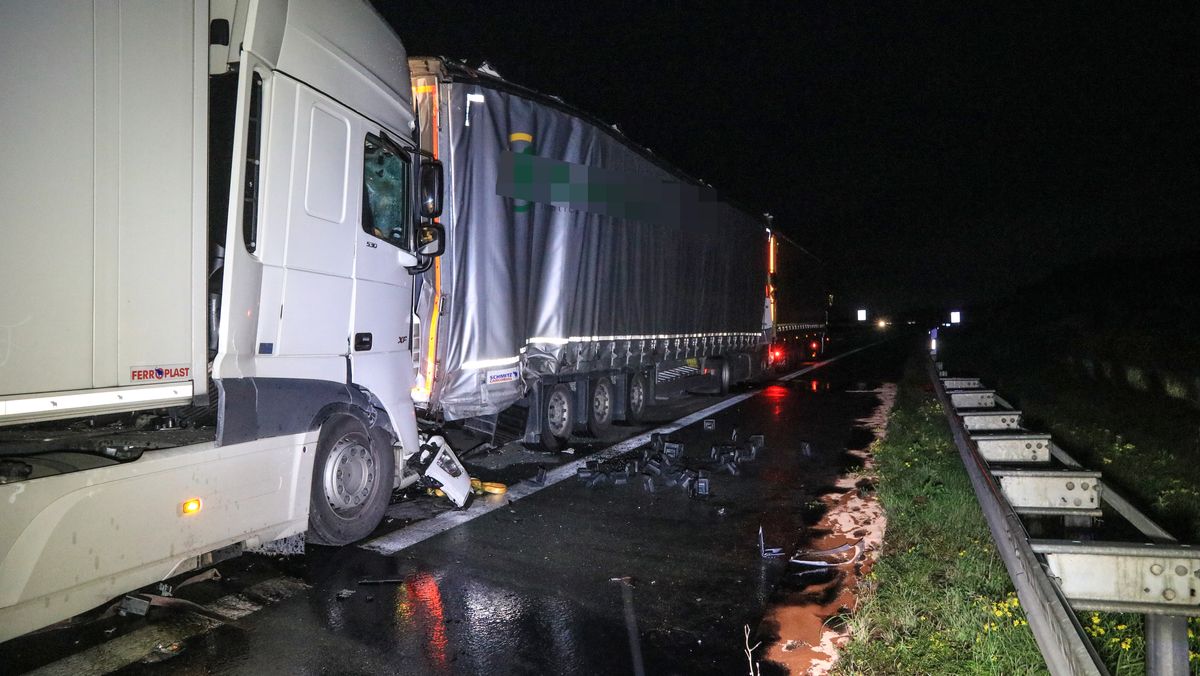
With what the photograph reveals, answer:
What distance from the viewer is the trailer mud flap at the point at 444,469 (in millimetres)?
6012

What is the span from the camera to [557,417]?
30.7 ft

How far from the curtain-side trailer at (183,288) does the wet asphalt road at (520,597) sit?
44 centimetres

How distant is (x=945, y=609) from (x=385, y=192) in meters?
4.64

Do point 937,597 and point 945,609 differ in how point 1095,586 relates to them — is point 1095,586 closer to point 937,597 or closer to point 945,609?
point 945,609

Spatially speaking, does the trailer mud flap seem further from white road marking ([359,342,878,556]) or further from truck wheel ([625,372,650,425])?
truck wheel ([625,372,650,425])

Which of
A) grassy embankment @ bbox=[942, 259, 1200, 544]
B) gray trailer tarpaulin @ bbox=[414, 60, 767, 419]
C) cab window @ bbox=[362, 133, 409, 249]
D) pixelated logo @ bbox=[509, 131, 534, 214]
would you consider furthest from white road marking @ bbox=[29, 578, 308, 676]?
grassy embankment @ bbox=[942, 259, 1200, 544]

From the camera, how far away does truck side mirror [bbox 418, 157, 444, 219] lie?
219 inches

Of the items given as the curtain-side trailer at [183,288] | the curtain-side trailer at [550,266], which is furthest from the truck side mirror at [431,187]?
the curtain-side trailer at [550,266]

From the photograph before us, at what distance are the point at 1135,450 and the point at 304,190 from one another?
962cm

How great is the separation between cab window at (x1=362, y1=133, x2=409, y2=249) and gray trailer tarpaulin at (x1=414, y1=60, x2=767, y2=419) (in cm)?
88

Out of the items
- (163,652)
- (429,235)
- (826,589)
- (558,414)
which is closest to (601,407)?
(558,414)

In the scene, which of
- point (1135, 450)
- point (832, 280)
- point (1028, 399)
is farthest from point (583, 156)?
point (832, 280)

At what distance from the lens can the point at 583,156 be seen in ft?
28.8

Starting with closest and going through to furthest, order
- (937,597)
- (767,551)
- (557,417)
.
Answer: (937,597), (767,551), (557,417)
